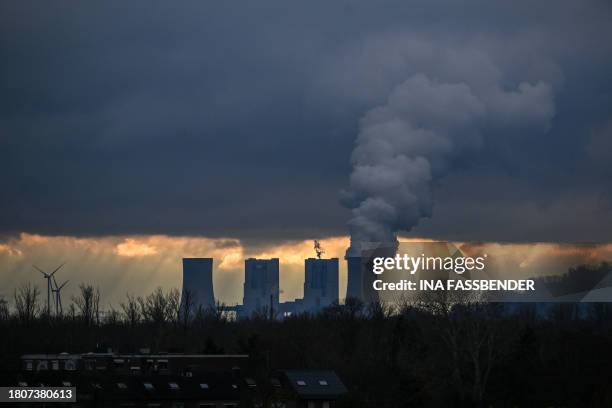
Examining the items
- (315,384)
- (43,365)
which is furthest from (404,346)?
(43,365)

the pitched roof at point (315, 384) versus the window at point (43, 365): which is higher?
Result: the window at point (43, 365)

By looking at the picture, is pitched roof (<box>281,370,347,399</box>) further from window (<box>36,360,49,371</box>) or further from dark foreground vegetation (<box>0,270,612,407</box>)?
window (<box>36,360,49,371</box>)

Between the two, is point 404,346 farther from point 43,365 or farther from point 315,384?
point 43,365

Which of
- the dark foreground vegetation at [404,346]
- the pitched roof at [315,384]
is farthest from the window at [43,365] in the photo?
the pitched roof at [315,384]

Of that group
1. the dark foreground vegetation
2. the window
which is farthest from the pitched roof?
the window

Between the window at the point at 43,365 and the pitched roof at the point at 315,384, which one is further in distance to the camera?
the window at the point at 43,365

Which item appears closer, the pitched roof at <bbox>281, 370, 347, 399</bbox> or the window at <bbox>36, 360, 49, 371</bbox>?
the pitched roof at <bbox>281, 370, 347, 399</bbox>

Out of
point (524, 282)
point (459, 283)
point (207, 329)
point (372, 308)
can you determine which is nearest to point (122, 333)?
point (207, 329)

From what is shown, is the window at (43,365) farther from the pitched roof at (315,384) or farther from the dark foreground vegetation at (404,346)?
the pitched roof at (315,384)
